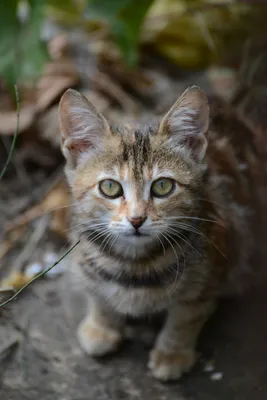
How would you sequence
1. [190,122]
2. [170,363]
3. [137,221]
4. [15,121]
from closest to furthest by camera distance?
[137,221] < [190,122] < [170,363] < [15,121]

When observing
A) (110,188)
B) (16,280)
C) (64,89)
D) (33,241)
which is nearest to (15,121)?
(64,89)

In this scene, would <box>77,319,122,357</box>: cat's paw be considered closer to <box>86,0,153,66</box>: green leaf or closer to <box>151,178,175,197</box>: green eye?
<box>151,178,175,197</box>: green eye

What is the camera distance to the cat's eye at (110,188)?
63.5 inches

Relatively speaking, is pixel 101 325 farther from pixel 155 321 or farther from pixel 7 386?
pixel 7 386

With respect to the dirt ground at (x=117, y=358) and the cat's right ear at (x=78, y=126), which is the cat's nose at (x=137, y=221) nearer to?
the cat's right ear at (x=78, y=126)

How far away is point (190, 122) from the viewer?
1.67 metres

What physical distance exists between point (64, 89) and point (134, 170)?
4.00ft

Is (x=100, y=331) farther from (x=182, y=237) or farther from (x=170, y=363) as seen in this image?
(x=182, y=237)

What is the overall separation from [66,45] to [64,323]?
168 centimetres

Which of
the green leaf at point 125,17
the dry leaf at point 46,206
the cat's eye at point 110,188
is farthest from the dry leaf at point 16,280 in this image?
the green leaf at point 125,17

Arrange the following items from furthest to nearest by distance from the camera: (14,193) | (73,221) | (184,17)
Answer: (184,17), (14,193), (73,221)

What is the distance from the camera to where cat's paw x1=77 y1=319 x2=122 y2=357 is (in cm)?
195

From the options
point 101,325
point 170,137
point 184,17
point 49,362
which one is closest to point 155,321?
point 101,325

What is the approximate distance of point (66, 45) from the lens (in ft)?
10.6
